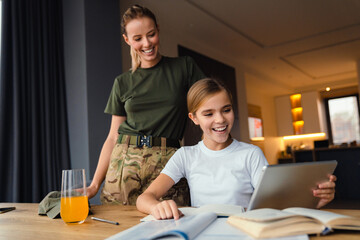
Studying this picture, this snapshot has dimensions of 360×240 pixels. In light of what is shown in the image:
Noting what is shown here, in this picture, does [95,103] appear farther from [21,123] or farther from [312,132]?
[312,132]

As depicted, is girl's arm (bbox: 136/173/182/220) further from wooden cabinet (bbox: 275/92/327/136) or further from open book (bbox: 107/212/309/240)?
wooden cabinet (bbox: 275/92/327/136)

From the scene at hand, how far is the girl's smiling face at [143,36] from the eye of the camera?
138 cm

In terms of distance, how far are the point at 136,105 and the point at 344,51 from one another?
5.62 metres

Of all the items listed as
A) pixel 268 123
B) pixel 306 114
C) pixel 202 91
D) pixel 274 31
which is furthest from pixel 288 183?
pixel 306 114

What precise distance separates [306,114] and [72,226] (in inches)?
327

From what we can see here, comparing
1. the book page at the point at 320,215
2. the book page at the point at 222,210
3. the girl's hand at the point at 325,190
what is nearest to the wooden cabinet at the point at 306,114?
the girl's hand at the point at 325,190

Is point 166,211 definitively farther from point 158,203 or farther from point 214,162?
point 214,162

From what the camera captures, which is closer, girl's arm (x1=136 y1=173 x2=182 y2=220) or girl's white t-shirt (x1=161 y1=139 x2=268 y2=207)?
girl's arm (x1=136 y1=173 x2=182 y2=220)

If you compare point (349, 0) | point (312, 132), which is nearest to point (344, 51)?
point (349, 0)

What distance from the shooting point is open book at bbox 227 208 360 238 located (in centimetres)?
58

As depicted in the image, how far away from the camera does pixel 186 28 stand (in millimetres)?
4492

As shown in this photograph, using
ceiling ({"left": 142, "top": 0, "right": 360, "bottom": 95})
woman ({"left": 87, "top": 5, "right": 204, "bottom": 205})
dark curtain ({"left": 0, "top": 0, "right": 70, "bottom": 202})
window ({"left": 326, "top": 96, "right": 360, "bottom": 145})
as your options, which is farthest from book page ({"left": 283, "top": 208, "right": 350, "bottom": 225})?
window ({"left": 326, "top": 96, "right": 360, "bottom": 145})

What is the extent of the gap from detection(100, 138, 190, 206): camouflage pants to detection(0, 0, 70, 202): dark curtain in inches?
59.5

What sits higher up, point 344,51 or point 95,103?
point 344,51
